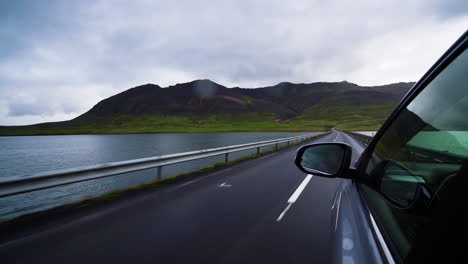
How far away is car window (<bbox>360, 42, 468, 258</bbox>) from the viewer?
0.96m

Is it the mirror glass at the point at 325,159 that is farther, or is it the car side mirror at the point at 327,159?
the mirror glass at the point at 325,159

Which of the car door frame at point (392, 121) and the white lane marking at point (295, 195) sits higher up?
the car door frame at point (392, 121)

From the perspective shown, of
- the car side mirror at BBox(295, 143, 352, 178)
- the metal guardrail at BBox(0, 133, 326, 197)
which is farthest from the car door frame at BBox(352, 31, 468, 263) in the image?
the metal guardrail at BBox(0, 133, 326, 197)

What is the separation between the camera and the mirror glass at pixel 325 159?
83.3 inches

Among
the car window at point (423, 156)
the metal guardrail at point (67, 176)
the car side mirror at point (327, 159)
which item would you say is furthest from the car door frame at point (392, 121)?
the metal guardrail at point (67, 176)

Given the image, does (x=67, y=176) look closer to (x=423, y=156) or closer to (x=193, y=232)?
(x=193, y=232)

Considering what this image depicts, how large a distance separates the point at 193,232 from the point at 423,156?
2.87 m

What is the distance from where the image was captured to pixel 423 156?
1323mm

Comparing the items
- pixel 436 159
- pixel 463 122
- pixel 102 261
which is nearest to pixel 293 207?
pixel 102 261

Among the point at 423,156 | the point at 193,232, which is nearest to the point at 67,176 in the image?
the point at 193,232

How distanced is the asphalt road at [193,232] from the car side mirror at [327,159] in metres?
0.63

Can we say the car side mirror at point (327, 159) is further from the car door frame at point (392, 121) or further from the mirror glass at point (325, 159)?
the car door frame at point (392, 121)

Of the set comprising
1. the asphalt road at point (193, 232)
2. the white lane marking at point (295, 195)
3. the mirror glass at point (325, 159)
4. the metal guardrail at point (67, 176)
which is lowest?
the white lane marking at point (295, 195)

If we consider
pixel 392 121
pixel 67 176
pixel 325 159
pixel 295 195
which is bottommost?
pixel 295 195
